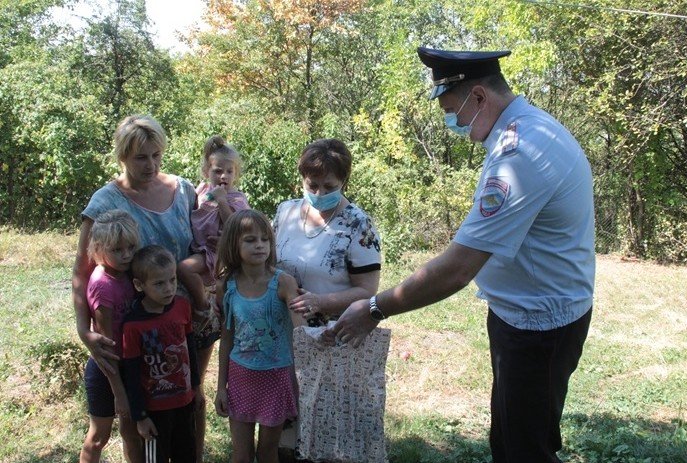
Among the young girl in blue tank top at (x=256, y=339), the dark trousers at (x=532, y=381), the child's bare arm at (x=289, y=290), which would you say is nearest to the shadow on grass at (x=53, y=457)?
the young girl in blue tank top at (x=256, y=339)

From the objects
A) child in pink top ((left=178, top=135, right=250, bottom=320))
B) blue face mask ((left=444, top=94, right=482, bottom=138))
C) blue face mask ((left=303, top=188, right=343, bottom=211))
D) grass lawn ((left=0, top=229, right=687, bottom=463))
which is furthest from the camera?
grass lawn ((left=0, top=229, right=687, bottom=463))

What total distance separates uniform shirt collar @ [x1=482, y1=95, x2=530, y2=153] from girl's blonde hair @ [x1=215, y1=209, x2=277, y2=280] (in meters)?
1.08

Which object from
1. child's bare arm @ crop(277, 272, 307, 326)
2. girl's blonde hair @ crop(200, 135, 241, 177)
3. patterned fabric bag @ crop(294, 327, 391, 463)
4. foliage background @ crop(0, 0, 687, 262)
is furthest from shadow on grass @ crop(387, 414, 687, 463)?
foliage background @ crop(0, 0, 687, 262)

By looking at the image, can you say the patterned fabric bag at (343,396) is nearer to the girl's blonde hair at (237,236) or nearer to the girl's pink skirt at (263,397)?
the girl's pink skirt at (263,397)

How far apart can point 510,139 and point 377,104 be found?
13939 mm

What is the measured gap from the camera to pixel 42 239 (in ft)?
33.3

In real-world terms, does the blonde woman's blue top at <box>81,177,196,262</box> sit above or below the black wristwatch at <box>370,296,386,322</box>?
above

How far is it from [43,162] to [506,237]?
39.2ft

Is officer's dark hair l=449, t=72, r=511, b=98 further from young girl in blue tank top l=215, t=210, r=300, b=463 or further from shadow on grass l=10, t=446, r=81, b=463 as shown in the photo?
shadow on grass l=10, t=446, r=81, b=463

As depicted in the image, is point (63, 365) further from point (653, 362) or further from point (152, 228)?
point (653, 362)

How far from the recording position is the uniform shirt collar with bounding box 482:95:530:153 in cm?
230

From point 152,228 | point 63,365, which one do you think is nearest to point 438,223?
point 63,365

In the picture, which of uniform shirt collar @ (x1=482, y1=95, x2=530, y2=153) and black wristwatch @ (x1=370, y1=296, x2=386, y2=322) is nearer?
uniform shirt collar @ (x1=482, y1=95, x2=530, y2=153)

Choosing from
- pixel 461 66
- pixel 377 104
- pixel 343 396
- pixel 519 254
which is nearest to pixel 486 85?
pixel 461 66
